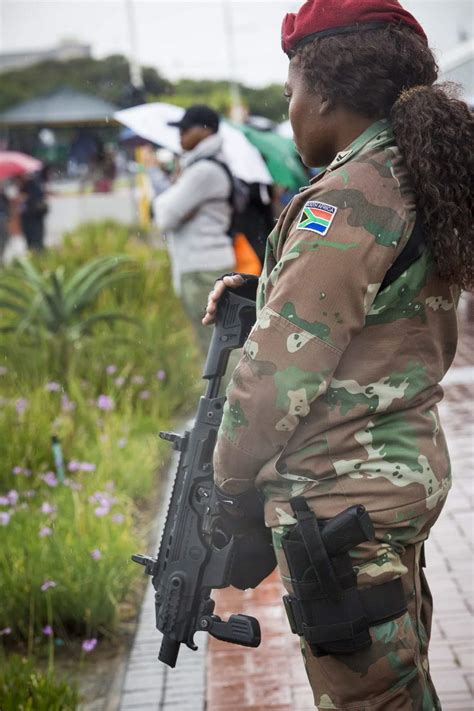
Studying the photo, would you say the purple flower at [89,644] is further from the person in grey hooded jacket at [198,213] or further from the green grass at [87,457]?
the person in grey hooded jacket at [198,213]

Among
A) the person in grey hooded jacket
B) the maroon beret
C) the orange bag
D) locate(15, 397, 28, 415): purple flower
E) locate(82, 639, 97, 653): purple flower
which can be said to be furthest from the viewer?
the orange bag

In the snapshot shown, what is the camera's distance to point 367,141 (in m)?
2.12

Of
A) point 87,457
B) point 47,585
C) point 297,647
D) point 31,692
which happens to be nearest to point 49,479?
point 87,457

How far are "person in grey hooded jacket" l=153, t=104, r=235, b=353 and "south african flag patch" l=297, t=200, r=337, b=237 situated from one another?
4.11 m

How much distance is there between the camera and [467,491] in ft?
17.8

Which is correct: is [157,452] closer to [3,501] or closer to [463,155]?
[3,501]

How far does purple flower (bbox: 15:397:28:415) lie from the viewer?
5950 mm

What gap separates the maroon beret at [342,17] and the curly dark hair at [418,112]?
0.05 ft

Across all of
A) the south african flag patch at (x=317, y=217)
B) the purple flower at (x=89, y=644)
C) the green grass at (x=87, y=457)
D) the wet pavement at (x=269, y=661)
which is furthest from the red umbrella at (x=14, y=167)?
the south african flag patch at (x=317, y=217)

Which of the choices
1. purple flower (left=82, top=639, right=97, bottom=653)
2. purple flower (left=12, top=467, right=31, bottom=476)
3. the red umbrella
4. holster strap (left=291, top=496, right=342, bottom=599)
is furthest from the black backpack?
the red umbrella

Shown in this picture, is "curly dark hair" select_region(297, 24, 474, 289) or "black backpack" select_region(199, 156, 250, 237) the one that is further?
"black backpack" select_region(199, 156, 250, 237)

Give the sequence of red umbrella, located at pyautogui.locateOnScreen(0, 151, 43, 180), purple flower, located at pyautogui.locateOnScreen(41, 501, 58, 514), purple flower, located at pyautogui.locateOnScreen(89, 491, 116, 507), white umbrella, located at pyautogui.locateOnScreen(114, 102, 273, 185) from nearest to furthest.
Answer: purple flower, located at pyautogui.locateOnScreen(41, 501, 58, 514)
purple flower, located at pyautogui.locateOnScreen(89, 491, 116, 507)
white umbrella, located at pyautogui.locateOnScreen(114, 102, 273, 185)
red umbrella, located at pyautogui.locateOnScreen(0, 151, 43, 180)

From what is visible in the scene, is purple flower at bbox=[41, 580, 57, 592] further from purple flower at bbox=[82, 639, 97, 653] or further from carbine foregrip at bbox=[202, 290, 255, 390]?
carbine foregrip at bbox=[202, 290, 255, 390]

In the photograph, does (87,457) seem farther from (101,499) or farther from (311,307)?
(311,307)
